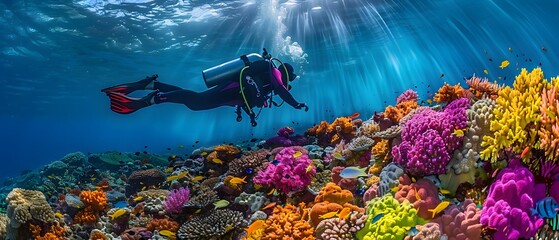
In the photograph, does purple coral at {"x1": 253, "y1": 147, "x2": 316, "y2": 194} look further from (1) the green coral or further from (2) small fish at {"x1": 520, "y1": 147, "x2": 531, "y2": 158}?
(2) small fish at {"x1": 520, "y1": 147, "x2": 531, "y2": 158}

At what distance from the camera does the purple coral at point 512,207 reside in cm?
375

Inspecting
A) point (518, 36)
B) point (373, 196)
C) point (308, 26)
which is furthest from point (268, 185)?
point (518, 36)

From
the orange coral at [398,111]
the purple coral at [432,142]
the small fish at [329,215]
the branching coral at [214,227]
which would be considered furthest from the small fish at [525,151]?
the branching coral at [214,227]

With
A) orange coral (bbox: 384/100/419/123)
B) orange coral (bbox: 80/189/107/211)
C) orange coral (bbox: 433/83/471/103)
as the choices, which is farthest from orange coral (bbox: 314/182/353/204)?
orange coral (bbox: 80/189/107/211)

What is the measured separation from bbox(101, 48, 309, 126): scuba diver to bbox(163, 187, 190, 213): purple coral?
4704 millimetres

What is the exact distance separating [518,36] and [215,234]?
1927 inches

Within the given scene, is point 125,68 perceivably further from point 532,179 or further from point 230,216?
point 532,179

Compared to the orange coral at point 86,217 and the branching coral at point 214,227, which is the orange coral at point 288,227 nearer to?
the branching coral at point 214,227

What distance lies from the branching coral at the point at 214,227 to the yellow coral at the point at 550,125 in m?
4.43

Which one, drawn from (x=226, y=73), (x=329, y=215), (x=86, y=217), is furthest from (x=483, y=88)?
(x=86, y=217)

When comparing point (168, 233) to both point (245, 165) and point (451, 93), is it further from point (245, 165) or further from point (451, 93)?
point (451, 93)

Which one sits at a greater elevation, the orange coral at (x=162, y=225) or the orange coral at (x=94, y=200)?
the orange coral at (x=162, y=225)

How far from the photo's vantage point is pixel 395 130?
19.1ft

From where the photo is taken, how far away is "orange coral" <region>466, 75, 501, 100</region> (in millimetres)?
6629
